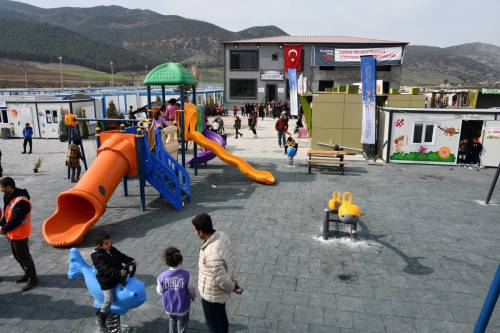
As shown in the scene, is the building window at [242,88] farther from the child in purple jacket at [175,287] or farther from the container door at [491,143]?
the child in purple jacket at [175,287]

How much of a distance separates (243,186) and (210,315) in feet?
27.6

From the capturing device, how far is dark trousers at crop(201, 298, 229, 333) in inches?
165

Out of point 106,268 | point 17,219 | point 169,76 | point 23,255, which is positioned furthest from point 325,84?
point 106,268

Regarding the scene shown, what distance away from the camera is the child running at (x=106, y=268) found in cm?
463

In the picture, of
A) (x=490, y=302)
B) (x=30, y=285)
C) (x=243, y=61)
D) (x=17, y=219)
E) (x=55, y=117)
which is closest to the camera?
(x=490, y=302)

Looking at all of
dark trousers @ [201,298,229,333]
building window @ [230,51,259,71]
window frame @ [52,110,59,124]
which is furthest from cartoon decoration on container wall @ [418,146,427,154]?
building window @ [230,51,259,71]

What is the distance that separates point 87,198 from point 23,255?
6.65ft

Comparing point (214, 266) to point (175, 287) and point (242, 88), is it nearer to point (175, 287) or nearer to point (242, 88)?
point (175, 287)

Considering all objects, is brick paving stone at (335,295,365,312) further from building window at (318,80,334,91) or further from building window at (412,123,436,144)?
building window at (318,80,334,91)

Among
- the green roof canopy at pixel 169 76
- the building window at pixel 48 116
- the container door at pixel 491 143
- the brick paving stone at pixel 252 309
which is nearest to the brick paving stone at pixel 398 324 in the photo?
the brick paving stone at pixel 252 309

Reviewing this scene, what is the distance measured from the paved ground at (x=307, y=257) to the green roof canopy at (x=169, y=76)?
11.7 ft

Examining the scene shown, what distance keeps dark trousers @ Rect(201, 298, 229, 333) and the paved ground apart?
2.92 feet

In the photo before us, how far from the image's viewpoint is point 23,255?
609cm

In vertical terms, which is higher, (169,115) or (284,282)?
(169,115)
